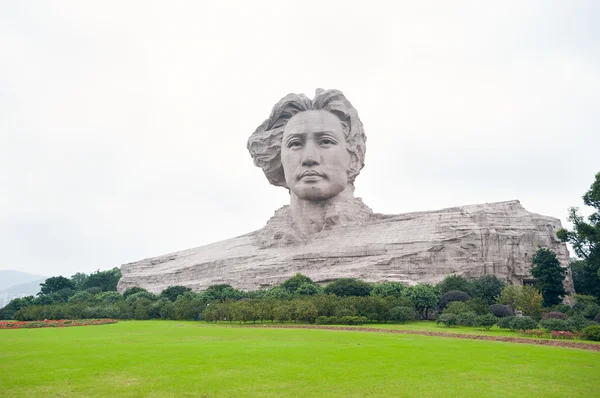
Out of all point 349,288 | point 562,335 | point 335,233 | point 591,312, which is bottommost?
point 562,335

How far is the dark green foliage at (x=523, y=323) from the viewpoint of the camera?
14953mm

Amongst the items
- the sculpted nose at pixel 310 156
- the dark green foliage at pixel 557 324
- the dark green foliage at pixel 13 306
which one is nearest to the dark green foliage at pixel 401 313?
the dark green foliage at pixel 557 324

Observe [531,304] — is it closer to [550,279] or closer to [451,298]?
[451,298]

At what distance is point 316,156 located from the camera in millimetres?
31562

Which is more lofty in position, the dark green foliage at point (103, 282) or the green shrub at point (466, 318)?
the dark green foliage at point (103, 282)

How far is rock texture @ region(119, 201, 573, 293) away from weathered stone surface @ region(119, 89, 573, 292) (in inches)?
2.0

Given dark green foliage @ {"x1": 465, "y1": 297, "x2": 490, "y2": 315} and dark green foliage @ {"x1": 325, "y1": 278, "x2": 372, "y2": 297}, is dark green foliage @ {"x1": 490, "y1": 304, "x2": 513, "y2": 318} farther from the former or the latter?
dark green foliage @ {"x1": 325, "y1": 278, "x2": 372, "y2": 297}

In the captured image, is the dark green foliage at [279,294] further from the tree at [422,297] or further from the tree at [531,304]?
the tree at [531,304]

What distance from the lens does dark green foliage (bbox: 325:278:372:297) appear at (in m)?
23.0

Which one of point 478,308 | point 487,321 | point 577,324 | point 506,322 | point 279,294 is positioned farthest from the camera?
point 279,294

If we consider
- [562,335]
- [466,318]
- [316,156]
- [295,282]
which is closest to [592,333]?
[562,335]

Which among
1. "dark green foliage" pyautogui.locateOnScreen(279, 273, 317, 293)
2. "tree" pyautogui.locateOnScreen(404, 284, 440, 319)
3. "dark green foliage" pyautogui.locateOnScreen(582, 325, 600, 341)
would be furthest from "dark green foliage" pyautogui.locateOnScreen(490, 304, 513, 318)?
"dark green foliage" pyautogui.locateOnScreen(279, 273, 317, 293)

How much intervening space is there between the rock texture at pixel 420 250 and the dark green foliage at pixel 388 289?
6.98 ft

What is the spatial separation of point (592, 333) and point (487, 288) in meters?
9.14
